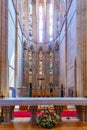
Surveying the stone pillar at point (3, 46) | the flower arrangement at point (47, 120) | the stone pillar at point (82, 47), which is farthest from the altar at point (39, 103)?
the stone pillar at point (3, 46)

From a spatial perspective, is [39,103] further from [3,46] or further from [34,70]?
[34,70]

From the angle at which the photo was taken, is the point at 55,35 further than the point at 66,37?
Yes

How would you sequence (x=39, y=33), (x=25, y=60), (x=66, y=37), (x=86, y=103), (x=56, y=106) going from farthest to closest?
(x=39, y=33)
(x=25, y=60)
(x=66, y=37)
(x=56, y=106)
(x=86, y=103)

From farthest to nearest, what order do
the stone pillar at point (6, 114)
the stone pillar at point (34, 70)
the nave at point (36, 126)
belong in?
the stone pillar at point (34, 70)
the stone pillar at point (6, 114)
the nave at point (36, 126)

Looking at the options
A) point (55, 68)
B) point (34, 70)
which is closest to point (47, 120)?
point (55, 68)

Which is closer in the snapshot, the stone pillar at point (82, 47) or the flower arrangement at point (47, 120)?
the flower arrangement at point (47, 120)

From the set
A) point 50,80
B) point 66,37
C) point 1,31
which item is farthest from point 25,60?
point 1,31

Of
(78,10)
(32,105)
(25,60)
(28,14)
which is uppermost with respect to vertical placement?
(28,14)

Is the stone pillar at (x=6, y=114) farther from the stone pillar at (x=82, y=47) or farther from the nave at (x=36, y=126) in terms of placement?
the stone pillar at (x=82, y=47)

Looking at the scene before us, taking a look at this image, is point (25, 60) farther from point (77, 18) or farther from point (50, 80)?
point (77, 18)

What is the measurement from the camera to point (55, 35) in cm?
2973

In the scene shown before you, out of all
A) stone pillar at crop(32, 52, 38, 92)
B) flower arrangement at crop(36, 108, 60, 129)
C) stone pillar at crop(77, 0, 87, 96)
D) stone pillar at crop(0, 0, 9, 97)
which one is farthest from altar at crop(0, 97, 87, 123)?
stone pillar at crop(32, 52, 38, 92)

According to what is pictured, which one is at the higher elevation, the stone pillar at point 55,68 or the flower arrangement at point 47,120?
the stone pillar at point 55,68

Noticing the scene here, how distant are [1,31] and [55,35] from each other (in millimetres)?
15819
